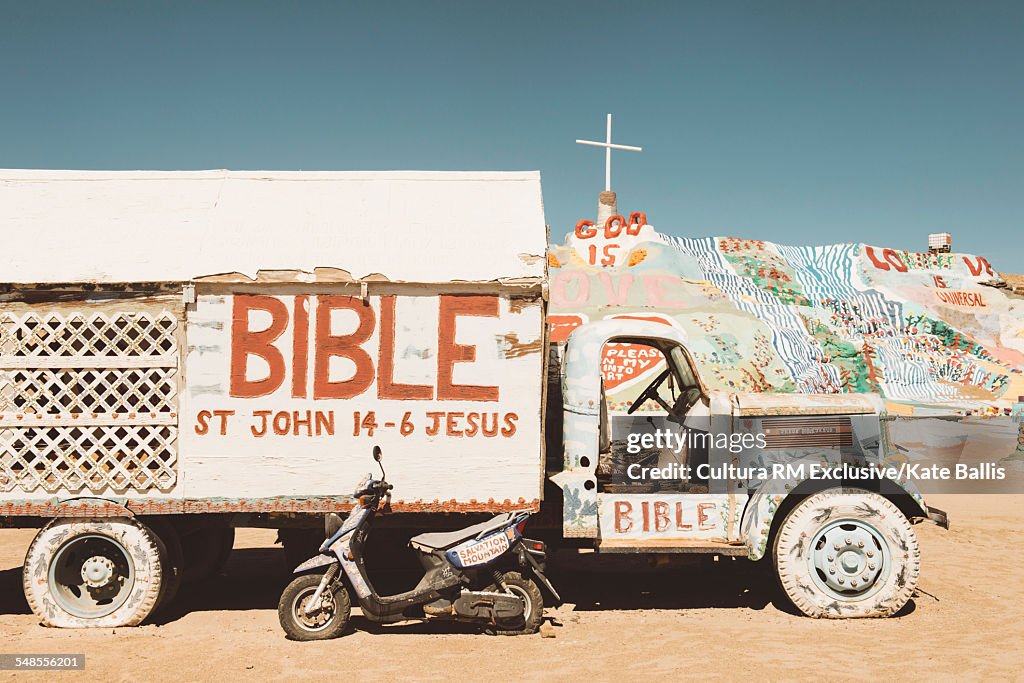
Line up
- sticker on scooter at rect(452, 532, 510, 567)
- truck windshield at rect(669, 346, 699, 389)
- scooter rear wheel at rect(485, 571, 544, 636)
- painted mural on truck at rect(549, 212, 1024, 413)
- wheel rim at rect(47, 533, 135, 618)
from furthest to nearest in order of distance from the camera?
painted mural on truck at rect(549, 212, 1024, 413) → truck windshield at rect(669, 346, 699, 389) → wheel rim at rect(47, 533, 135, 618) → scooter rear wheel at rect(485, 571, 544, 636) → sticker on scooter at rect(452, 532, 510, 567)

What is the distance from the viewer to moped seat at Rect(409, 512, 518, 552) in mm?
5879

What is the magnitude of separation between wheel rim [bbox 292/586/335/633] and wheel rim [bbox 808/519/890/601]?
12.8ft

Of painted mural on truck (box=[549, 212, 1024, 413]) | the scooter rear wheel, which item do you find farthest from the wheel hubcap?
painted mural on truck (box=[549, 212, 1024, 413])

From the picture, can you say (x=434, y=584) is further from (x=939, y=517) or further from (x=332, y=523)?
(x=939, y=517)

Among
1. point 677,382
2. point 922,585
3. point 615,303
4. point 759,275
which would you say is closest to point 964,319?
point 759,275

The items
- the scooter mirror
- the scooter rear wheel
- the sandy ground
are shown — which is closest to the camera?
the sandy ground

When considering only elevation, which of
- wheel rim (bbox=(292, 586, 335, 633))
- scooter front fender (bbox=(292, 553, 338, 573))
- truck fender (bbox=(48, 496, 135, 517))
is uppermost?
truck fender (bbox=(48, 496, 135, 517))

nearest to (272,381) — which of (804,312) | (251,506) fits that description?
(251,506)

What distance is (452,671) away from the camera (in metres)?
5.28

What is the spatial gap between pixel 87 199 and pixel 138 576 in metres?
3.37

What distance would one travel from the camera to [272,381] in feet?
20.4

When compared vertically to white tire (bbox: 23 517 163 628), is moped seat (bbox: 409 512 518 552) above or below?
above

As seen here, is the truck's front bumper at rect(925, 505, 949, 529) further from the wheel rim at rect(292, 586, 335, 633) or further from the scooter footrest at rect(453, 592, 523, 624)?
the wheel rim at rect(292, 586, 335, 633)

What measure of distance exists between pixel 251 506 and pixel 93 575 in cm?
143
